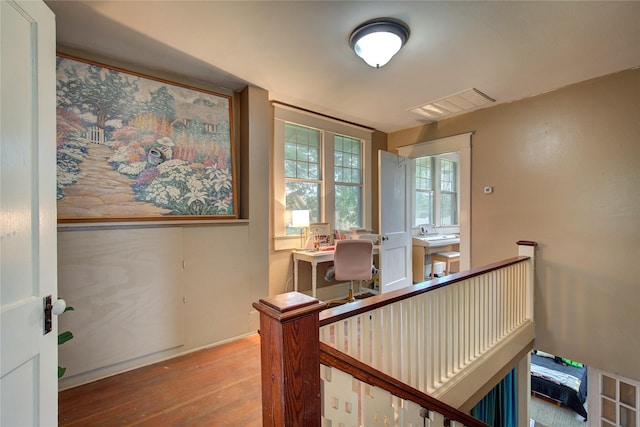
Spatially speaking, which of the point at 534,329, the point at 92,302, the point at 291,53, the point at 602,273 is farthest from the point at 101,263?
the point at 602,273

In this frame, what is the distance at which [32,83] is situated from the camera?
0.92 meters

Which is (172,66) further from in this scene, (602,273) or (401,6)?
(602,273)

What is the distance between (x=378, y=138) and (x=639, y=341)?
3.53 metres

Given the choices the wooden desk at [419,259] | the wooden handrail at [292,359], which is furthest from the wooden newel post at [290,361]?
the wooden desk at [419,259]

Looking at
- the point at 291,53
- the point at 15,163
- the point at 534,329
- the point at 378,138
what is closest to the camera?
the point at 15,163

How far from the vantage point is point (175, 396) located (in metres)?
1.83

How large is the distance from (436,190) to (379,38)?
4.39 metres

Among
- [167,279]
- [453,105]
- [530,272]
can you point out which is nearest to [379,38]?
[453,105]

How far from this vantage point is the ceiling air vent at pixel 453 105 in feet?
9.59

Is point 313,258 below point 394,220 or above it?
below

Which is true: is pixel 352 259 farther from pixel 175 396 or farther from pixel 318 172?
pixel 175 396

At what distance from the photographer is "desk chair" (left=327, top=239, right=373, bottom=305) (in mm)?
3186

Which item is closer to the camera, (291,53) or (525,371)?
(291,53)

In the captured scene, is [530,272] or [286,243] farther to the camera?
[286,243]
